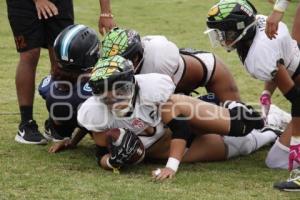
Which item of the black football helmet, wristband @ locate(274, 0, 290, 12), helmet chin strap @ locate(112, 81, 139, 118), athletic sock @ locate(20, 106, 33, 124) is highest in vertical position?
wristband @ locate(274, 0, 290, 12)

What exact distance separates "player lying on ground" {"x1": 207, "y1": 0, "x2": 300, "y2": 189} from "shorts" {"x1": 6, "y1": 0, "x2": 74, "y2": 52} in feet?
3.67

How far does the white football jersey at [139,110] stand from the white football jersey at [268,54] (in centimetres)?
49

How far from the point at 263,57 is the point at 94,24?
6.32m

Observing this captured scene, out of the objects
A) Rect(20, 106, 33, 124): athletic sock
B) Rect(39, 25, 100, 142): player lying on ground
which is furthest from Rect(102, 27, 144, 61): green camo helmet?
Rect(20, 106, 33, 124): athletic sock

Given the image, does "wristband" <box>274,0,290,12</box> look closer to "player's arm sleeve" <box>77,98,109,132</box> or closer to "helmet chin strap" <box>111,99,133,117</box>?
"helmet chin strap" <box>111,99,133,117</box>

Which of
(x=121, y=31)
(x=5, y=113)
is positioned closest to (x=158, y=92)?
(x=121, y=31)

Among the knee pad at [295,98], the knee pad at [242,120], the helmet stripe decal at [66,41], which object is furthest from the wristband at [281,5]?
the helmet stripe decal at [66,41]

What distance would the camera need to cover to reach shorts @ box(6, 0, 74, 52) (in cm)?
446

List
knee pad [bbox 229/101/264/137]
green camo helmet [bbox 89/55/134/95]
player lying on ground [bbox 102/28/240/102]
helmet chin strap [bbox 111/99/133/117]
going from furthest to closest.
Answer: player lying on ground [bbox 102/28/240/102], knee pad [bbox 229/101/264/137], helmet chin strap [bbox 111/99/133/117], green camo helmet [bbox 89/55/134/95]

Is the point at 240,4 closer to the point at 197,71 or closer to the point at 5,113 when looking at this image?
the point at 197,71

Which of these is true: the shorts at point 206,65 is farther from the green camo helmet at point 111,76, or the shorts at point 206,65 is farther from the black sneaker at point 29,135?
the black sneaker at point 29,135

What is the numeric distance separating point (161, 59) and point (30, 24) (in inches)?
36.8

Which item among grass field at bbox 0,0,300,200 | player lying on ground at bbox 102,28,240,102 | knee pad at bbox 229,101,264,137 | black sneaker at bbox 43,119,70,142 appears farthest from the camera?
black sneaker at bbox 43,119,70,142

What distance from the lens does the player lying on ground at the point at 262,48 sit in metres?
3.81
